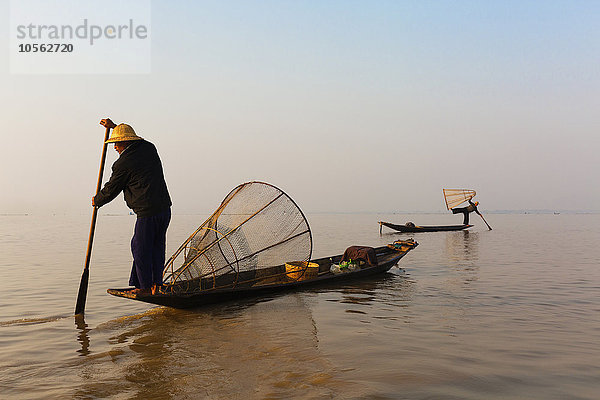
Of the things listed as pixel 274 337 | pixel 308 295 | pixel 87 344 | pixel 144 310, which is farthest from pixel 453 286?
pixel 87 344

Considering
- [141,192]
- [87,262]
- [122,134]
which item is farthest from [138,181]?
[87,262]

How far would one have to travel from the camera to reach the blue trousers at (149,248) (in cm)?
564

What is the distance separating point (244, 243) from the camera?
7719 millimetres

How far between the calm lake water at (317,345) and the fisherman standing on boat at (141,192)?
2.90 feet

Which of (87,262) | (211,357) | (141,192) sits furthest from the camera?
(87,262)

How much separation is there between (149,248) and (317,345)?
2.55 meters

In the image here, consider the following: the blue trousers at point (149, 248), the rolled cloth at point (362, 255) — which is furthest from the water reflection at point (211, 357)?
the rolled cloth at point (362, 255)

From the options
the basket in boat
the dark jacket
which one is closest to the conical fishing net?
the basket in boat

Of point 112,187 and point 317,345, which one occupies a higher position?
point 112,187

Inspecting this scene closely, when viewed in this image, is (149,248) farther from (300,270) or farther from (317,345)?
(300,270)

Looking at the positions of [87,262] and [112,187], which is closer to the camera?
[112,187]

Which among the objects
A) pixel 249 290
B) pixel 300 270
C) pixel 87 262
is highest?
pixel 87 262

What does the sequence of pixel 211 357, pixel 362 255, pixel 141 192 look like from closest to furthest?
pixel 211 357 → pixel 141 192 → pixel 362 255

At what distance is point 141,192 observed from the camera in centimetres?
565
